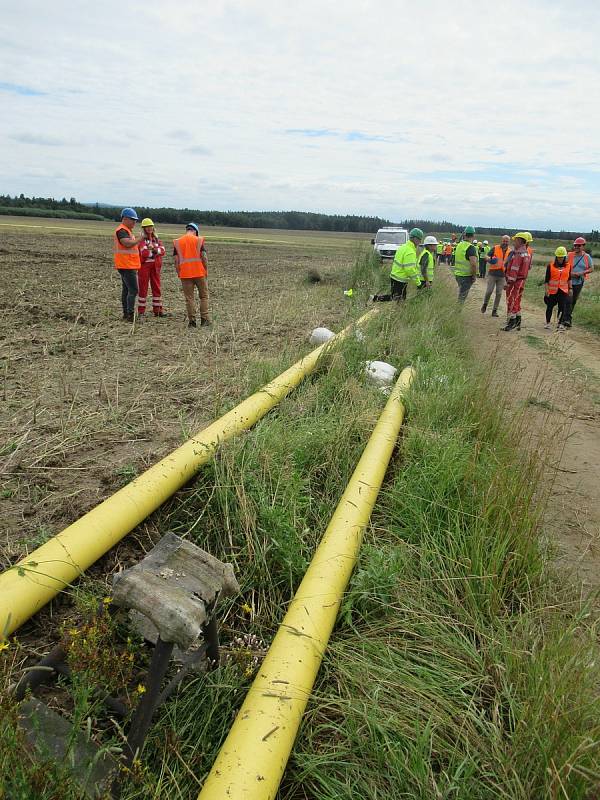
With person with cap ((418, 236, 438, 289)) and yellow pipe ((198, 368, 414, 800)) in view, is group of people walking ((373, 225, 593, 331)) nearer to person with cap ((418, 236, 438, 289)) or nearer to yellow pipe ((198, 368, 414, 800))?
person with cap ((418, 236, 438, 289))

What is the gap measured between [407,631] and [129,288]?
832 cm

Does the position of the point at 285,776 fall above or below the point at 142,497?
below

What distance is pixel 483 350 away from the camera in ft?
32.0

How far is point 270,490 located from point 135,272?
7137 mm

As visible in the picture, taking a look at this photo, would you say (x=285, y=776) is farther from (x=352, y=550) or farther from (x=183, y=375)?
(x=183, y=375)

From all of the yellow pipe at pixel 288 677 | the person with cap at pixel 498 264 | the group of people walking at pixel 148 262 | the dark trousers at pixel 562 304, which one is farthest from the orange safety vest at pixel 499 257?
the yellow pipe at pixel 288 677

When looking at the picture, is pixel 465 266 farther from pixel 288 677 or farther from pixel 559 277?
pixel 288 677

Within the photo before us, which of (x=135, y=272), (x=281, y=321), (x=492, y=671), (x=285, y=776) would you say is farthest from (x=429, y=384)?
(x=135, y=272)

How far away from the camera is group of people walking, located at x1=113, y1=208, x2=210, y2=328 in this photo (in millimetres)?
9266

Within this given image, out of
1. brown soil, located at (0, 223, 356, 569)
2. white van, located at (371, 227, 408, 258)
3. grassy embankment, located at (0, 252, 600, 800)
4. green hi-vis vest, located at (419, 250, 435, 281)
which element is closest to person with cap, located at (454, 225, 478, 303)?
green hi-vis vest, located at (419, 250, 435, 281)

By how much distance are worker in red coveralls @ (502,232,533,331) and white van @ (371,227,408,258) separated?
557 inches

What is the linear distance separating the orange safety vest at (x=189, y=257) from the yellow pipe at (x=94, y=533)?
5.84 meters

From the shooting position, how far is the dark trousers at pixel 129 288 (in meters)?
9.46

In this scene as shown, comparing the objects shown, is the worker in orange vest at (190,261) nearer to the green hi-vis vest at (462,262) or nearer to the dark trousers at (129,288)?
the dark trousers at (129,288)
